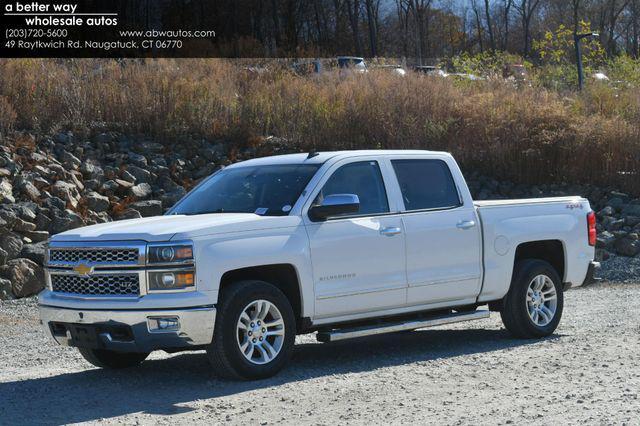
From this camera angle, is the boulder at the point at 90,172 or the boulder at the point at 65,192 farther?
the boulder at the point at 90,172

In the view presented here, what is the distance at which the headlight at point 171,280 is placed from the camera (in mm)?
8328

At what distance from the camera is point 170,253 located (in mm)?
8328

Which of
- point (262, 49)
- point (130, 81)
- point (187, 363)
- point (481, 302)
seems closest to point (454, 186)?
point (481, 302)

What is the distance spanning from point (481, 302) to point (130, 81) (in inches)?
612

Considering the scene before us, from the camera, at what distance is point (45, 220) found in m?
18.0

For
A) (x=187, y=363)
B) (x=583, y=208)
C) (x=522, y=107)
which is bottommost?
(x=187, y=363)

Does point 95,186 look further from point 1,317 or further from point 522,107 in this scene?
point 522,107

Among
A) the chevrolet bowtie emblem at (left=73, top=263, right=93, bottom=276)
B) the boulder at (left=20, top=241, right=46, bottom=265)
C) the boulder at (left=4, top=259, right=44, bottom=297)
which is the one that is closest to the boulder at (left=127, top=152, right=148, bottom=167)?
the boulder at (left=20, top=241, right=46, bottom=265)

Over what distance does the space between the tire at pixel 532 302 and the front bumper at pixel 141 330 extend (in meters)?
3.77

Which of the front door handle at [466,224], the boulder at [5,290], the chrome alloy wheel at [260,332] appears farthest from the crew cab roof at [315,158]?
A: the boulder at [5,290]

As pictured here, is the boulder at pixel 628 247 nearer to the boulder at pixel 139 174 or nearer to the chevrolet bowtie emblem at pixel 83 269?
the boulder at pixel 139 174

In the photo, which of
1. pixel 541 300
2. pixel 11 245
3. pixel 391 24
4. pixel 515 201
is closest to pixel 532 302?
pixel 541 300

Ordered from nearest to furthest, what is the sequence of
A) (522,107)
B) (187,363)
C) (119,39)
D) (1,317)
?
(187,363)
(1,317)
(522,107)
(119,39)

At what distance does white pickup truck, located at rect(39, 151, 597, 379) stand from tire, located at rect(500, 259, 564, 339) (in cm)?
1
